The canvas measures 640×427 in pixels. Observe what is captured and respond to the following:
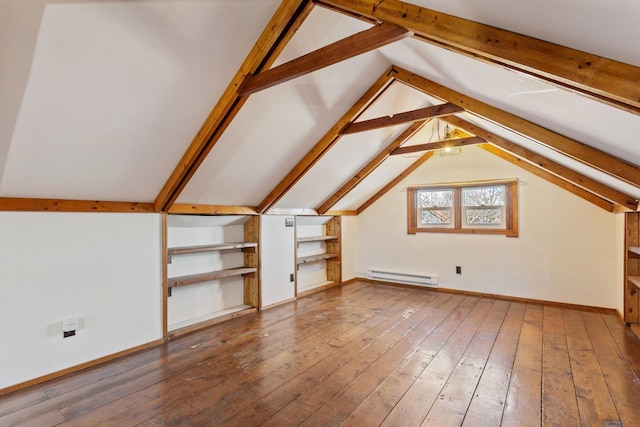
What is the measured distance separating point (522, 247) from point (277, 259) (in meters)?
3.80

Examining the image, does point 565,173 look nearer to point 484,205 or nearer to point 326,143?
point 484,205

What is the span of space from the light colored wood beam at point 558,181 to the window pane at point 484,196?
450 millimetres

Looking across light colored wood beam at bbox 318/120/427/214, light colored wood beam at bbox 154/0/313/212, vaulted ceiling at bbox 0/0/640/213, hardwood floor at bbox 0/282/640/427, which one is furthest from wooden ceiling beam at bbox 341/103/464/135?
hardwood floor at bbox 0/282/640/427

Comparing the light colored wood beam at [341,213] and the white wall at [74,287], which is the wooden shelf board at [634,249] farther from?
the white wall at [74,287]

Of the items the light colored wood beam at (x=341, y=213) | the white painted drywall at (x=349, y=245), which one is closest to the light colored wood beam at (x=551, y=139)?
the light colored wood beam at (x=341, y=213)

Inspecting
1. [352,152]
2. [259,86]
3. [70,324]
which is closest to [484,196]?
[352,152]

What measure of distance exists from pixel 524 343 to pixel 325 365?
A: 2.14 meters

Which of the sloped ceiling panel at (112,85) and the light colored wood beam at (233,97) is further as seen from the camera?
the light colored wood beam at (233,97)

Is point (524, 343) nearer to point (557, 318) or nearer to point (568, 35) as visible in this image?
point (557, 318)

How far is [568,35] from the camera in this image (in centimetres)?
127

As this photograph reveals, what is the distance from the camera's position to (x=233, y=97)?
8.26ft

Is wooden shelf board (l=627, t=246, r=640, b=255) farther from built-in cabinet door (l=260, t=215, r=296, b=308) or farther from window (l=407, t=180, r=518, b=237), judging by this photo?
built-in cabinet door (l=260, t=215, r=296, b=308)

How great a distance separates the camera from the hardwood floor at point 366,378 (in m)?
2.05

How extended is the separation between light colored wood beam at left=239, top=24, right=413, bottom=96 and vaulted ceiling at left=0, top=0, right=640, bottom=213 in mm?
11
